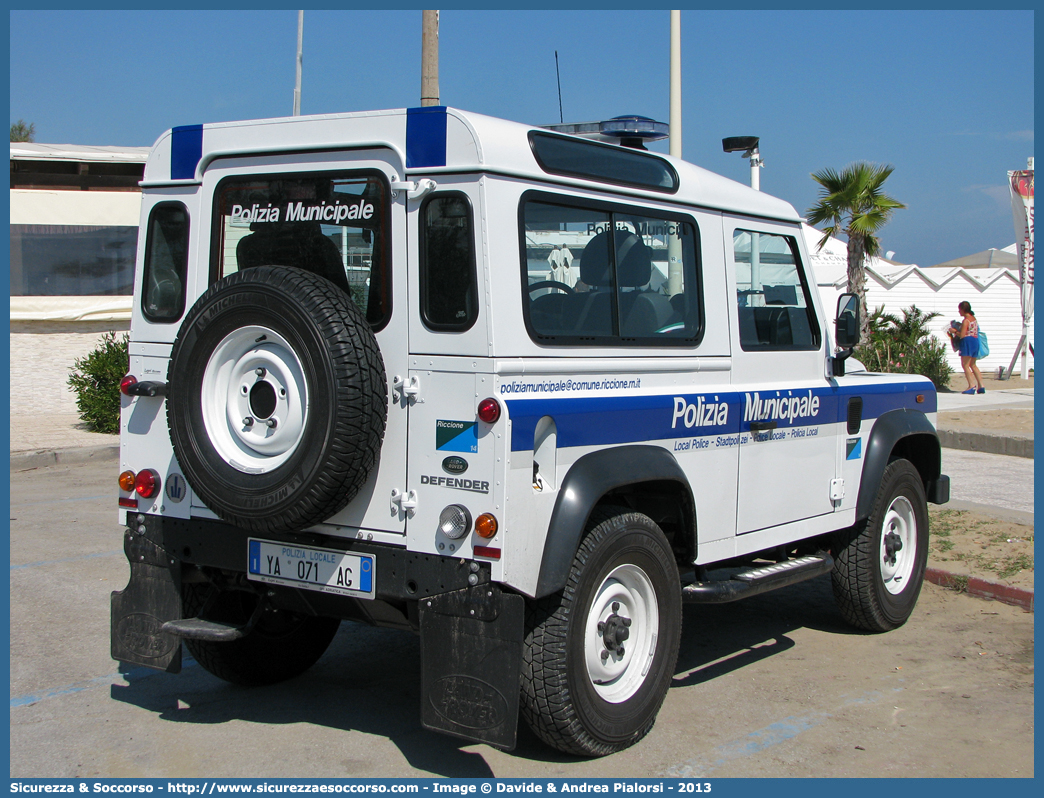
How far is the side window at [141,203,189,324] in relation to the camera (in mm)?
4664

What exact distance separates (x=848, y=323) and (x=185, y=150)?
351 cm

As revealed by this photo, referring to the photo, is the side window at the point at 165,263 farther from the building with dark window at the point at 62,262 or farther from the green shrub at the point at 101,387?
the building with dark window at the point at 62,262

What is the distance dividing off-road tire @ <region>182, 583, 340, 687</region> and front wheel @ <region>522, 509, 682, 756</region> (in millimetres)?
1436

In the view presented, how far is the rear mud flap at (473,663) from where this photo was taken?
12.4 ft

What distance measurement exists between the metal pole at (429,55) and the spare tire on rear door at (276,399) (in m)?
9.12

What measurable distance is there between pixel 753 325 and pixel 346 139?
91.7 inches

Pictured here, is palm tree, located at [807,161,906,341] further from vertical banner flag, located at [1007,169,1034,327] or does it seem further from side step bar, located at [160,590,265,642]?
side step bar, located at [160,590,265,642]

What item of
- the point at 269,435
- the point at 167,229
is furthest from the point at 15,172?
the point at 269,435

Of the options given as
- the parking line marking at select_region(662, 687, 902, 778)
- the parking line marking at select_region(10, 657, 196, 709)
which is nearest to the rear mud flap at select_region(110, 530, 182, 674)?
the parking line marking at select_region(10, 657, 196, 709)

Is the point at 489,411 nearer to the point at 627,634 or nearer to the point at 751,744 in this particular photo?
the point at 627,634

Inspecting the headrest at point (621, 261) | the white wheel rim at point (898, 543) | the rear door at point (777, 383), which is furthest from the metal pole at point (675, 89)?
the headrest at point (621, 261)

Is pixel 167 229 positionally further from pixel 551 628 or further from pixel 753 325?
pixel 753 325

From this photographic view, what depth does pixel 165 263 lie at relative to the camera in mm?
4730
